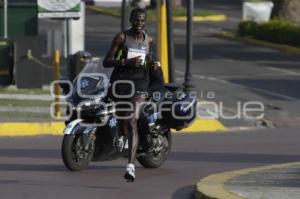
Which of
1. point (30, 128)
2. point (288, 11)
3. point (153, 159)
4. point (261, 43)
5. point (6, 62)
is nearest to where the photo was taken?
point (153, 159)

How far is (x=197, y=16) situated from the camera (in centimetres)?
5044

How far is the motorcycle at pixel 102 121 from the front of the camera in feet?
39.0

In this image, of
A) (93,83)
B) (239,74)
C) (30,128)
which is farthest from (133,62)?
(239,74)

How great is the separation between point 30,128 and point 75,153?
212 inches

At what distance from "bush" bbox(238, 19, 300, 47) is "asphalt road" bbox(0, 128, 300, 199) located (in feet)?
60.6

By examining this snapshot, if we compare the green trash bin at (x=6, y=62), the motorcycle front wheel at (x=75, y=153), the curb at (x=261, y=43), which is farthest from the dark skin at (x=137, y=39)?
the curb at (x=261, y=43)

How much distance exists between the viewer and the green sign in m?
20.8

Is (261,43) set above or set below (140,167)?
below

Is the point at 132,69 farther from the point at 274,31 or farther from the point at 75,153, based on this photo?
the point at 274,31

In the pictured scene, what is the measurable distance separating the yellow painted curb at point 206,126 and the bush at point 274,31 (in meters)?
17.1

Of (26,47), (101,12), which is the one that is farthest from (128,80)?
(101,12)

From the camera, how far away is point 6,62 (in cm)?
2302

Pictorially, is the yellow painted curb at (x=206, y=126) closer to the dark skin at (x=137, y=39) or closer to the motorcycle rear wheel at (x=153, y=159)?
the motorcycle rear wheel at (x=153, y=159)

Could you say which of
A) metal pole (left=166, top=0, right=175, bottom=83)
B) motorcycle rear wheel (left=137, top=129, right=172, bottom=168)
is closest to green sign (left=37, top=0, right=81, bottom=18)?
metal pole (left=166, top=0, right=175, bottom=83)
